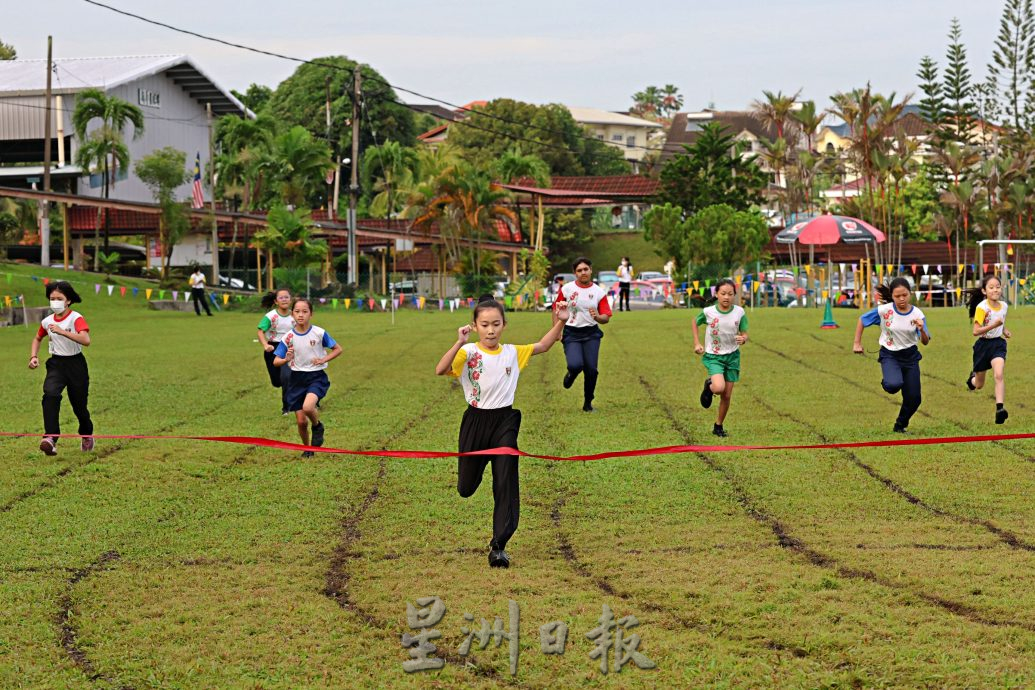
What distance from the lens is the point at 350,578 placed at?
7.41m

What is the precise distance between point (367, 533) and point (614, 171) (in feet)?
309

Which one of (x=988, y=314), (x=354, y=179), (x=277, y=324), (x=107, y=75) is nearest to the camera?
(x=988, y=314)

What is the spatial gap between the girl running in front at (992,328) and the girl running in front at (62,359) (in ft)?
28.2

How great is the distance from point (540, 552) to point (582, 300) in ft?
22.9

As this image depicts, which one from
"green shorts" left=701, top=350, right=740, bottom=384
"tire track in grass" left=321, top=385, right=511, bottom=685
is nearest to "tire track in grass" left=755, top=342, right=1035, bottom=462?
"green shorts" left=701, top=350, right=740, bottom=384

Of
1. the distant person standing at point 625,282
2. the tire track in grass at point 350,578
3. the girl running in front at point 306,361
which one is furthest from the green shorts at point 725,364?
the distant person standing at point 625,282

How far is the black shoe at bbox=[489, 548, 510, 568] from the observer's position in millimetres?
7566

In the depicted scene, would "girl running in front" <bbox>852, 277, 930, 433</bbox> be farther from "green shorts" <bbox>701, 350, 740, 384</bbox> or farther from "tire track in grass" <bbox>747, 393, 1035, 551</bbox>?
"green shorts" <bbox>701, 350, 740, 384</bbox>

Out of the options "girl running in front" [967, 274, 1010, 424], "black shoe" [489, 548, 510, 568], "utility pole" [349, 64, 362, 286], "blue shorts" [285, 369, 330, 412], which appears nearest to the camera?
"black shoe" [489, 548, 510, 568]

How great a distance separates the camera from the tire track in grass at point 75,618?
573 centimetres

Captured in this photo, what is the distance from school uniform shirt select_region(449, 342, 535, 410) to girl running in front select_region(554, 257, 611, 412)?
6565mm

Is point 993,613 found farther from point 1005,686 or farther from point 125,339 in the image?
point 125,339

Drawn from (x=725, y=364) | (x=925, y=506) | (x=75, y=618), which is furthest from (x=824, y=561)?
(x=725, y=364)

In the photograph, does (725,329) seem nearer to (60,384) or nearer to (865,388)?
(865,388)
